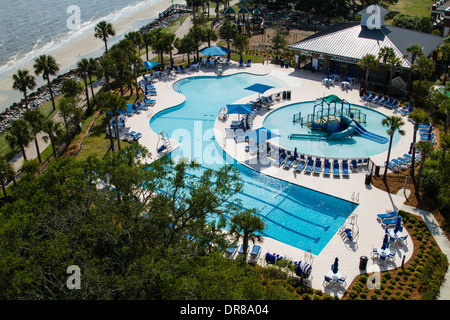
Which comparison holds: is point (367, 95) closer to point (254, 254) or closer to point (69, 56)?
point (254, 254)

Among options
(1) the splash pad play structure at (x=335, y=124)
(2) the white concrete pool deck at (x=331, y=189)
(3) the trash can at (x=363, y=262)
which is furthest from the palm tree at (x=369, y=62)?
(3) the trash can at (x=363, y=262)

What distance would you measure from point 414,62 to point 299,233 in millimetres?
28698

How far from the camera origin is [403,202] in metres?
29.3

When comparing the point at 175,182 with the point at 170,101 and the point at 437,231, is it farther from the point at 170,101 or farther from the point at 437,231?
the point at 170,101

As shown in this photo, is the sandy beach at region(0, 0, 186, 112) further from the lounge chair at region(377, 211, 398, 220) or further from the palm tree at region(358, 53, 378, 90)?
the lounge chair at region(377, 211, 398, 220)

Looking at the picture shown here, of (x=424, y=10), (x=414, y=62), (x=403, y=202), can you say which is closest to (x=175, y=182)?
(x=403, y=202)

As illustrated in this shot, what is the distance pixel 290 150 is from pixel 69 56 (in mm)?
47795

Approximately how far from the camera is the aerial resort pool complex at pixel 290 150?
2627 cm

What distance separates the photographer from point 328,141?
3834 cm

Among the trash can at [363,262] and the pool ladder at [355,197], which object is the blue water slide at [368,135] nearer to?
the pool ladder at [355,197]

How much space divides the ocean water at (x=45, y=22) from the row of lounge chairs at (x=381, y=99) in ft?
165

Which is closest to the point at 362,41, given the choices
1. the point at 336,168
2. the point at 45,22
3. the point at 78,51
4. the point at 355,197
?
the point at 336,168

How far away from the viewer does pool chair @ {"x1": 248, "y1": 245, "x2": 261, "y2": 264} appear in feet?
80.8

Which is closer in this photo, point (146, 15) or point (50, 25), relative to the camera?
point (50, 25)
